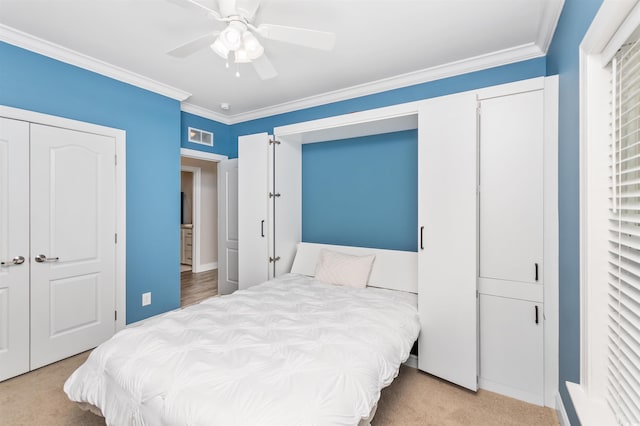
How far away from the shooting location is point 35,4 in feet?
6.42

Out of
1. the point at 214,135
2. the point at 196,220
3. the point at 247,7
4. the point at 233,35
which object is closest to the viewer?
the point at 247,7

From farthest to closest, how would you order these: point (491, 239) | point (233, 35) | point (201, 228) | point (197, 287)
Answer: point (201, 228), point (197, 287), point (491, 239), point (233, 35)

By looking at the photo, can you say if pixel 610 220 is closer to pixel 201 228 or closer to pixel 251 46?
pixel 251 46

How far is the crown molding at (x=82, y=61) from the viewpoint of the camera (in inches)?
89.5

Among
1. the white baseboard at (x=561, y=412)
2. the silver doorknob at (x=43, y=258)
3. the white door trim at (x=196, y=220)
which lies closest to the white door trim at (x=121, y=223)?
the silver doorknob at (x=43, y=258)

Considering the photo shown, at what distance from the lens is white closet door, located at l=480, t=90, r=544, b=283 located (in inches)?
79.6

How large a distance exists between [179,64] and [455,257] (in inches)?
118

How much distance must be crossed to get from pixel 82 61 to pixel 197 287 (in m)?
3.48

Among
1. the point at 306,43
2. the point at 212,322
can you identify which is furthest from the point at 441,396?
the point at 306,43

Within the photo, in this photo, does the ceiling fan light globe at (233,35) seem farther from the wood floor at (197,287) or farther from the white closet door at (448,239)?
the wood floor at (197,287)

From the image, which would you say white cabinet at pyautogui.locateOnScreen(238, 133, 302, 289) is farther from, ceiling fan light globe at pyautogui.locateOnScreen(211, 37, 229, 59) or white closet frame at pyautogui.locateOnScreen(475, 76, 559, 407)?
white closet frame at pyautogui.locateOnScreen(475, 76, 559, 407)

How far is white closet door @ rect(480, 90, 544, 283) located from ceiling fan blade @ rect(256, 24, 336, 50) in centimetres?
130

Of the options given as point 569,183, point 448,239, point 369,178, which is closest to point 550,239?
point 569,183

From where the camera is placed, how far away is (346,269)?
2.89m
